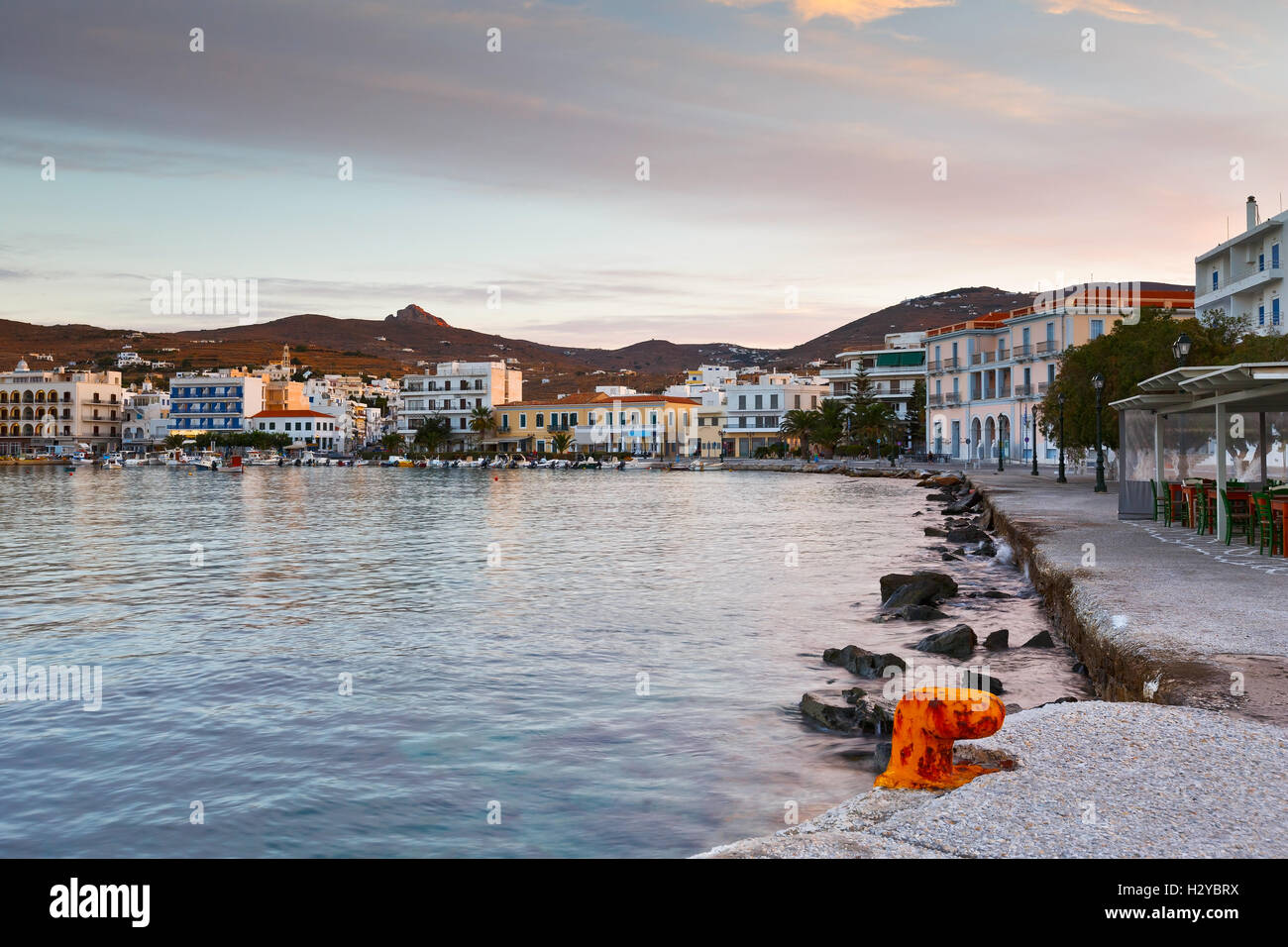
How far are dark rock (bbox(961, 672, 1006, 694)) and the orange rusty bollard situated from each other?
455 centimetres

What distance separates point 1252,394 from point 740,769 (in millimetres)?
9836

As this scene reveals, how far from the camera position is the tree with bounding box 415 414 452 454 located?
130 metres

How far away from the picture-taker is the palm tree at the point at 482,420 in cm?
12769

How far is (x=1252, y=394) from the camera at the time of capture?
14.3 meters

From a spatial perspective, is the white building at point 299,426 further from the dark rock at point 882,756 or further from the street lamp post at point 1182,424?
the dark rock at point 882,756

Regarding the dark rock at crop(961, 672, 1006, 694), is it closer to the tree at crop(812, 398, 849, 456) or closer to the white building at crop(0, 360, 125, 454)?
the tree at crop(812, 398, 849, 456)

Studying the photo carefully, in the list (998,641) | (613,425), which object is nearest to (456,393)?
(613,425)

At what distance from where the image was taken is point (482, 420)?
127750mm

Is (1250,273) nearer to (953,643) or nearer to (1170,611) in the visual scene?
(953,643)

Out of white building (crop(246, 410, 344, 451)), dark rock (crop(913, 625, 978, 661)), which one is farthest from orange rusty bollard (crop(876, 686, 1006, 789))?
white building (crop(246, 410, 344, 451))

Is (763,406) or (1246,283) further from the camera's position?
(763,406)

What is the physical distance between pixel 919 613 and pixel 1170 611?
21.3ft
